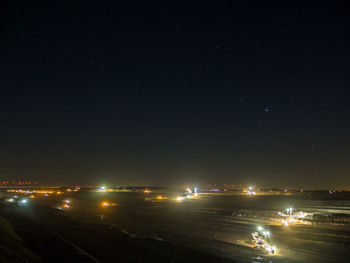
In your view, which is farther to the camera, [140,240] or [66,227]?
[66,227]

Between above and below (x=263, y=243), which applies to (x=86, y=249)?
above

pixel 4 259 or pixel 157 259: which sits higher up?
pixel 4 259

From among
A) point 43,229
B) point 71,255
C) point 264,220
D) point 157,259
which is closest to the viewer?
point 71,255

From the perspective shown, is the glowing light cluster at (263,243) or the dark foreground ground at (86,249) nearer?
the dark foreground ground at (86,249)

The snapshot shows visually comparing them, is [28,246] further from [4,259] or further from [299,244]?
[299,244]

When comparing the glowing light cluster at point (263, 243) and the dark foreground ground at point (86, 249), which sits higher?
the dark foreground ground at point (86, 249)

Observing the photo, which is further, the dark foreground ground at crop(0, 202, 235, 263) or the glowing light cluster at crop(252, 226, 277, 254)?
the glowing light cluster at crop(252, 226, 277, 254)

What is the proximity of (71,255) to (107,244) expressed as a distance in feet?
17.1

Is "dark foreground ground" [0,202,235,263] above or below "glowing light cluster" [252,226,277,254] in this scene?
above

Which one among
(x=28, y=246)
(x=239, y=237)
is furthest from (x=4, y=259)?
(x=239, y=237)

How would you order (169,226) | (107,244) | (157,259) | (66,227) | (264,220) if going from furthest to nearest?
(264,220) → (169,226) → (66,227) → (107,244) → (157,259)

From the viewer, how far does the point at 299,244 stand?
25.1m

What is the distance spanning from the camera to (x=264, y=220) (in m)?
40.2

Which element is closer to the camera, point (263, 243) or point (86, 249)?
point (86, 249)
